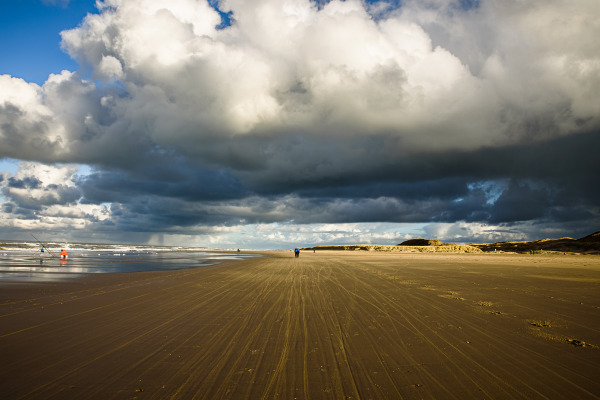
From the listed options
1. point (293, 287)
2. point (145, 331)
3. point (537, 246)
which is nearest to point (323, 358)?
point (145, 331)

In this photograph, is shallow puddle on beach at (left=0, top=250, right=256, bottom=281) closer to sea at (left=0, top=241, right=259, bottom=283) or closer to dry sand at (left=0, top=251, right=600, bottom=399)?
sea at (left=0, top=241, right=259, bottom=283)

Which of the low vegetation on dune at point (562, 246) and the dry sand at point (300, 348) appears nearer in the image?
the dry sand at point (300, 348)

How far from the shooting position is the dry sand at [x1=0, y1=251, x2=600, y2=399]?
5.11m

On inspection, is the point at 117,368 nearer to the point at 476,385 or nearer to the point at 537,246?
the point at 476,385

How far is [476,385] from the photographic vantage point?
522cm

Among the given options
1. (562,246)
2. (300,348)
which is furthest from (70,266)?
(562,246)

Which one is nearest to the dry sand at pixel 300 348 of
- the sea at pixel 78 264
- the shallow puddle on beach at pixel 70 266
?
the shallow puddle on beach at pixel 70 266

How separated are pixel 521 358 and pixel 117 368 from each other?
7.78m

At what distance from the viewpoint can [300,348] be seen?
6961mm

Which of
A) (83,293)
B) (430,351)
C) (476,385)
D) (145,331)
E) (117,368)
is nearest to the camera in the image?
(476,385)

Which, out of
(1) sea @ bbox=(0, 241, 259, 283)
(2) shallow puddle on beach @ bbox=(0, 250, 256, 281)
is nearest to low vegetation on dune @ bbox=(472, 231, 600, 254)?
(1) sea @ bbox=(0, 241, 259, 283)

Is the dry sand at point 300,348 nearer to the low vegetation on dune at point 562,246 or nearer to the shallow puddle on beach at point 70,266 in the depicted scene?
the shallow puddle on beach at point 70,266

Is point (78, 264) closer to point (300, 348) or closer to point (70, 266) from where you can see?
point (70, 266)

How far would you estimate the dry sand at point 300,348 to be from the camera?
5105mm
